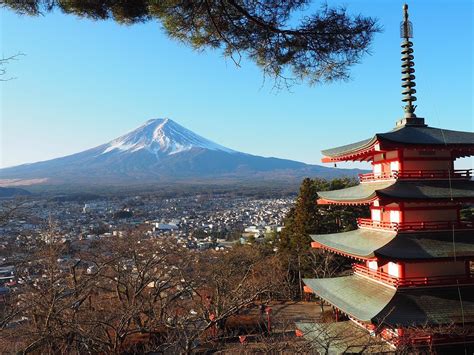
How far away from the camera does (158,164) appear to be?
126562 mm

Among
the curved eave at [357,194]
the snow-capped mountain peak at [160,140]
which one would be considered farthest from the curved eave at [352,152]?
the snow-capped mountain peak at [160,140]

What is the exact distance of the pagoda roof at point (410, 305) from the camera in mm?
8594

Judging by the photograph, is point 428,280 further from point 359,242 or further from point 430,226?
point 359,242

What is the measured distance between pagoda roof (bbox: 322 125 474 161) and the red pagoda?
0.07 ft

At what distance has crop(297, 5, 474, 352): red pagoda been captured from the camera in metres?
8.83

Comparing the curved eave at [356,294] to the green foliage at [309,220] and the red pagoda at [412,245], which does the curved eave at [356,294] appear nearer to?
the red pagoda at [412,245]

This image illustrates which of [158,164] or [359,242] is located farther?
[158,164]

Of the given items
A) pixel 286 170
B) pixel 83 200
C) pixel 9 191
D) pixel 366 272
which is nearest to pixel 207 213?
pixel 83 200

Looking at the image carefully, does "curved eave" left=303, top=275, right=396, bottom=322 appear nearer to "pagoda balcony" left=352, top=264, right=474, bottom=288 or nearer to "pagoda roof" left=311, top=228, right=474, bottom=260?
"pagoda balcony" left=352, top=264, right=474, bottom=288

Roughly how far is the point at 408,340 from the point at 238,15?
259 inches

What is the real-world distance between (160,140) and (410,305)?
137758mm

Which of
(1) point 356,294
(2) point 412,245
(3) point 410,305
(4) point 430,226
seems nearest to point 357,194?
(4) point 430,226

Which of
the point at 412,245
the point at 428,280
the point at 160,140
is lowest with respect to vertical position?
the point at 428,280

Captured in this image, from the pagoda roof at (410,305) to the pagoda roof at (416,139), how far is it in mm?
2885
